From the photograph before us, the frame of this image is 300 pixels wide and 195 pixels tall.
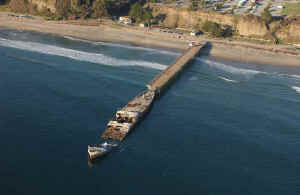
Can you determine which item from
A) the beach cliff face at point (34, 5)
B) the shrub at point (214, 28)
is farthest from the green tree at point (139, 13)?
the beach cliff face at point (34, 5)

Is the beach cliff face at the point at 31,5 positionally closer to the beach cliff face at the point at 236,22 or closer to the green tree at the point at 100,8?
the green tree at the point at 100,8

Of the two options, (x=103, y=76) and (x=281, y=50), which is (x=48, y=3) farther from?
(x=281, y=50)

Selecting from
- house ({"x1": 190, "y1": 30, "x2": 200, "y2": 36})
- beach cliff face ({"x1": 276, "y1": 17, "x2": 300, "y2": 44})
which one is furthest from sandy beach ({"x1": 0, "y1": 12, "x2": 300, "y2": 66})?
beach cliff face ({"x1": 276, "y1": 17, "x2": 300, "y2": 44})

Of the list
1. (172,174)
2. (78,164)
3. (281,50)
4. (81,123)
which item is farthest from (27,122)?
(281,50)

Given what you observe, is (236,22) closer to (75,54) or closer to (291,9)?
(291,9)

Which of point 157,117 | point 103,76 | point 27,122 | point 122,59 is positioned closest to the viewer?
point 27,122

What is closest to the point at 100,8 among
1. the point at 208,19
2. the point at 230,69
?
the point at 208,19
